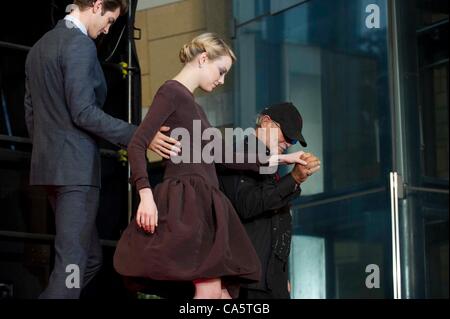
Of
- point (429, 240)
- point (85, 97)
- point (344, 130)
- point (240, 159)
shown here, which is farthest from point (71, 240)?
point (429, 240)

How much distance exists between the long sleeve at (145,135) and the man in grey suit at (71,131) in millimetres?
168

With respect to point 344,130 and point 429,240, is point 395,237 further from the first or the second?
point 344,130

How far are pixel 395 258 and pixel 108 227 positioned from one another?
1513 mm

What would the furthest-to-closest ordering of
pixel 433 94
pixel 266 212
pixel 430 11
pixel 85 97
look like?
pixel 433 94 → pixel 430 11 → pixel 266 212 → pixel 85 97

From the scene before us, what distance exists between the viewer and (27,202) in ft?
13.5

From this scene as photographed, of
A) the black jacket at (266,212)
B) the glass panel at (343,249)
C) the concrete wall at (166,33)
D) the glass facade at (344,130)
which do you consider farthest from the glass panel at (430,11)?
the black jacket at (266,212)

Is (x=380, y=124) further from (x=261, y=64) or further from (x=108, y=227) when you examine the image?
(x=108, y=227)

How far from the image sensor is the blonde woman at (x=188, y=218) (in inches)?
127

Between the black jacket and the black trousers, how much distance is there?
452mm

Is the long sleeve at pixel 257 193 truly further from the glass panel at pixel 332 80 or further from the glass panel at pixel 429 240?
the glass panel at pixel 429 240

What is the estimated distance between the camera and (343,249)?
211 inches

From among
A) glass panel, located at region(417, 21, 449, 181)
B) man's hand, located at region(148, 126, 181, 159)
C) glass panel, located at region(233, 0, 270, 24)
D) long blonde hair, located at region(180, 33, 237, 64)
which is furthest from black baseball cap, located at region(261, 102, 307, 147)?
glass panel, located at region(417, 21, 449, 181)

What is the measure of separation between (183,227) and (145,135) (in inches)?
11.5

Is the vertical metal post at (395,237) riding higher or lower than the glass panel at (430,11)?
lower
